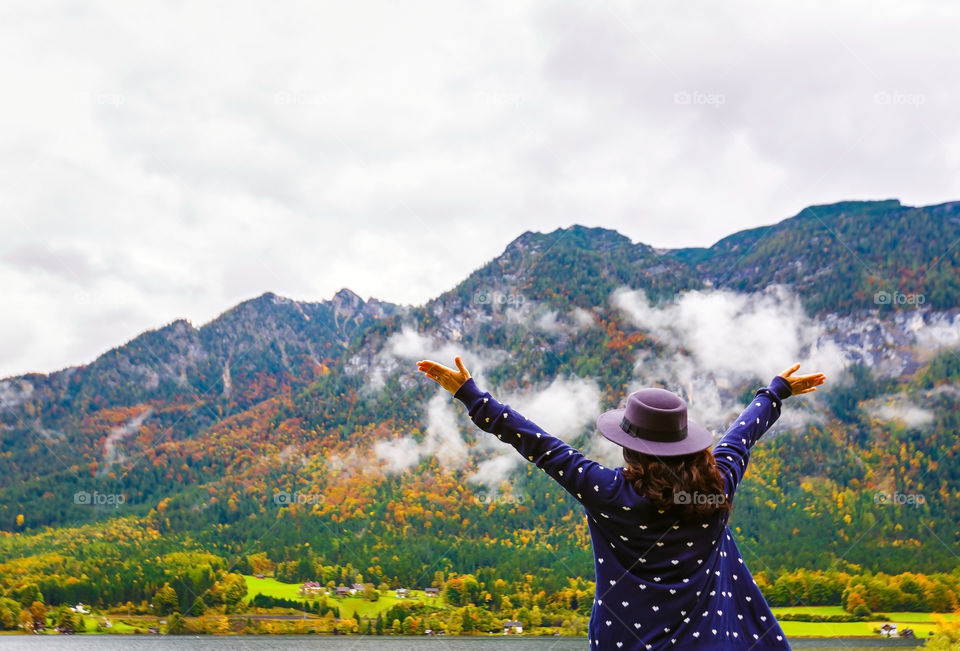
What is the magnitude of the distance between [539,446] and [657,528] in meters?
0.45

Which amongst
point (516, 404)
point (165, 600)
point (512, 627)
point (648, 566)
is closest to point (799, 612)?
point (512, 627)

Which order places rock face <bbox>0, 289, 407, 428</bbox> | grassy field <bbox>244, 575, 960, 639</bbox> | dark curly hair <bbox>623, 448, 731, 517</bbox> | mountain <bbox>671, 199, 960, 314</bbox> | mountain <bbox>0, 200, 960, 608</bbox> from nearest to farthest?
dark curly hair <bbox>623, 448, 731, 517</bbox> < grassy field <bbox>244, 575, 960, 639</bbox> < mountain <bbox>0, 200, 960, 608</bbox> < mountain <bbox>671, 199, 960, 314</bbox> < rock face <bbox>0, 289, 407, 428</bbox>

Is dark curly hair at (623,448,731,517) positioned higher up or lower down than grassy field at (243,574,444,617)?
higher up

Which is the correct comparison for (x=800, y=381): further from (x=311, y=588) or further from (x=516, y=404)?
(x=516, y=404)

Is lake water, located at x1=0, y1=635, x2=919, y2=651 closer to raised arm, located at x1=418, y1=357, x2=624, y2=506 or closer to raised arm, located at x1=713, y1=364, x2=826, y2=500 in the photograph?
raised arm, located at x1=713, y1=364, x2=826, y2=500

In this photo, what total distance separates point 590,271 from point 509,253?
26088mm

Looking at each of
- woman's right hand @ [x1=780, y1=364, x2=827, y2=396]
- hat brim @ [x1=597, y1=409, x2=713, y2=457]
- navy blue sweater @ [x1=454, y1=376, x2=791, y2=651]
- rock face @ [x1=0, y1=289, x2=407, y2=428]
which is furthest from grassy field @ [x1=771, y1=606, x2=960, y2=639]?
rock face @ [x1=0, y1=289, x2=407, y2=428]

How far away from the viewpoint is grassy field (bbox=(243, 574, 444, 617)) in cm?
8100

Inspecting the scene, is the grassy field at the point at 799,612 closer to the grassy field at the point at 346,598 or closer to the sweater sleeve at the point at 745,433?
the grassy field at the point at 346,598

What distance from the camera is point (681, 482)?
7.13 ft

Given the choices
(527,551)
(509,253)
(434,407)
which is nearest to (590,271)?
(509,253)

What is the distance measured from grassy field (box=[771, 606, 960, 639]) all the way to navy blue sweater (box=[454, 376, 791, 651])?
71153 millimetres

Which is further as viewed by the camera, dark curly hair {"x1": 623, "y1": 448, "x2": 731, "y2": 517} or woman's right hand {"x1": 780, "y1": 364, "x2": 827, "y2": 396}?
woman's right hand {"x1": 780, "y1": 364, "x2": 827, "y2": 396}

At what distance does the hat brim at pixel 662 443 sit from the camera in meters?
2.15
